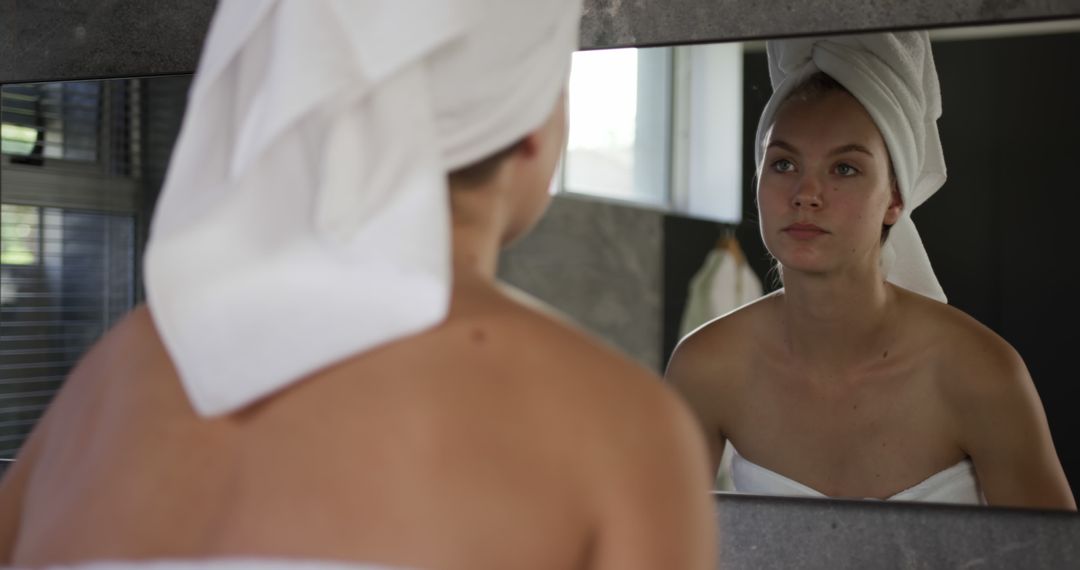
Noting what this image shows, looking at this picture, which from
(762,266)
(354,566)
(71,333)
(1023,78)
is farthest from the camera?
(71,333)

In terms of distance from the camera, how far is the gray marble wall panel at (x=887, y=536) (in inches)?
58.8

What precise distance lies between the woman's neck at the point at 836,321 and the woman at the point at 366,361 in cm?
93

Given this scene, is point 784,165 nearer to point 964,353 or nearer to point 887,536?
point 964,353

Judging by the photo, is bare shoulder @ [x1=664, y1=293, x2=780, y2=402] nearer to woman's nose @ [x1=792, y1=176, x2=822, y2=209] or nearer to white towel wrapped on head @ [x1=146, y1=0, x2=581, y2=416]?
woman's nose @ [x1=792, y1=176, x2=822, y2=209]

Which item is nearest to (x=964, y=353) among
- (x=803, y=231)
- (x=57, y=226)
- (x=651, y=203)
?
(x=803, y=231)

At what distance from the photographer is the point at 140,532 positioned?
61cm

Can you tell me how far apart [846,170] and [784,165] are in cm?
8

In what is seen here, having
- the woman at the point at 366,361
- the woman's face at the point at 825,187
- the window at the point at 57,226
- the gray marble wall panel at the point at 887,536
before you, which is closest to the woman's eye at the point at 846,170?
the woman's face at the point at 825,187

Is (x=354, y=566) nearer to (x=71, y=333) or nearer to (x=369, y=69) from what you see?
(x=369, y=69)

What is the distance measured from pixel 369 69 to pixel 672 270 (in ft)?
3.38

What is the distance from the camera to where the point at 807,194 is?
1529mm

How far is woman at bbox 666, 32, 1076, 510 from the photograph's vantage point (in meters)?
1.47

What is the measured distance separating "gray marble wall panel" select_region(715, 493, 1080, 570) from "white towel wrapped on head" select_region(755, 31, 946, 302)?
1.00 ft

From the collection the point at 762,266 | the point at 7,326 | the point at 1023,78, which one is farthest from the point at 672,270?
the point at 7,326
